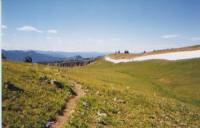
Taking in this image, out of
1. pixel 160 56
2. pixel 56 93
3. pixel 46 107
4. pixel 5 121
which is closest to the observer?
pixel 5 121

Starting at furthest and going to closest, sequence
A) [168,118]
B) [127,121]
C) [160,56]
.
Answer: [160,56] < [168,118] < [127,121]

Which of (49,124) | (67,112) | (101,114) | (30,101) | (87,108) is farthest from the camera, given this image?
(87,108)

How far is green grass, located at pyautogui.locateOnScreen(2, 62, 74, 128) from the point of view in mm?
19828

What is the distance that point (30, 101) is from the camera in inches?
920

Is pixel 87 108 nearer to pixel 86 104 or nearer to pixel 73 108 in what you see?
pixel 86 104

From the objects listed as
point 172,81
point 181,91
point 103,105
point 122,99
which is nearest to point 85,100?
point 103,105

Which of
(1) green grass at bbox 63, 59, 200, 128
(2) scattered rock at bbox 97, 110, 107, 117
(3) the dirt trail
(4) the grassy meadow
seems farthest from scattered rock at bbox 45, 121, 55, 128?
(2) scattered rock at bbox 97, 110, 107, 117

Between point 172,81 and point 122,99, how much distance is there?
103 feet

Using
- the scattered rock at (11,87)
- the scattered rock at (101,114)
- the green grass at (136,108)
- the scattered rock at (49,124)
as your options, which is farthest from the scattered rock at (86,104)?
the scattered rock at (49,124)

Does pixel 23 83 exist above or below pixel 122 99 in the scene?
Result: above

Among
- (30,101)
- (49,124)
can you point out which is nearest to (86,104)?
(30,101)

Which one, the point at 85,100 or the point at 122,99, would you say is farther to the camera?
the point at 122,99

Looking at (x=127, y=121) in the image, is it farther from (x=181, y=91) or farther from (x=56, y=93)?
(x=181, y=91)

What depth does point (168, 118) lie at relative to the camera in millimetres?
31141
